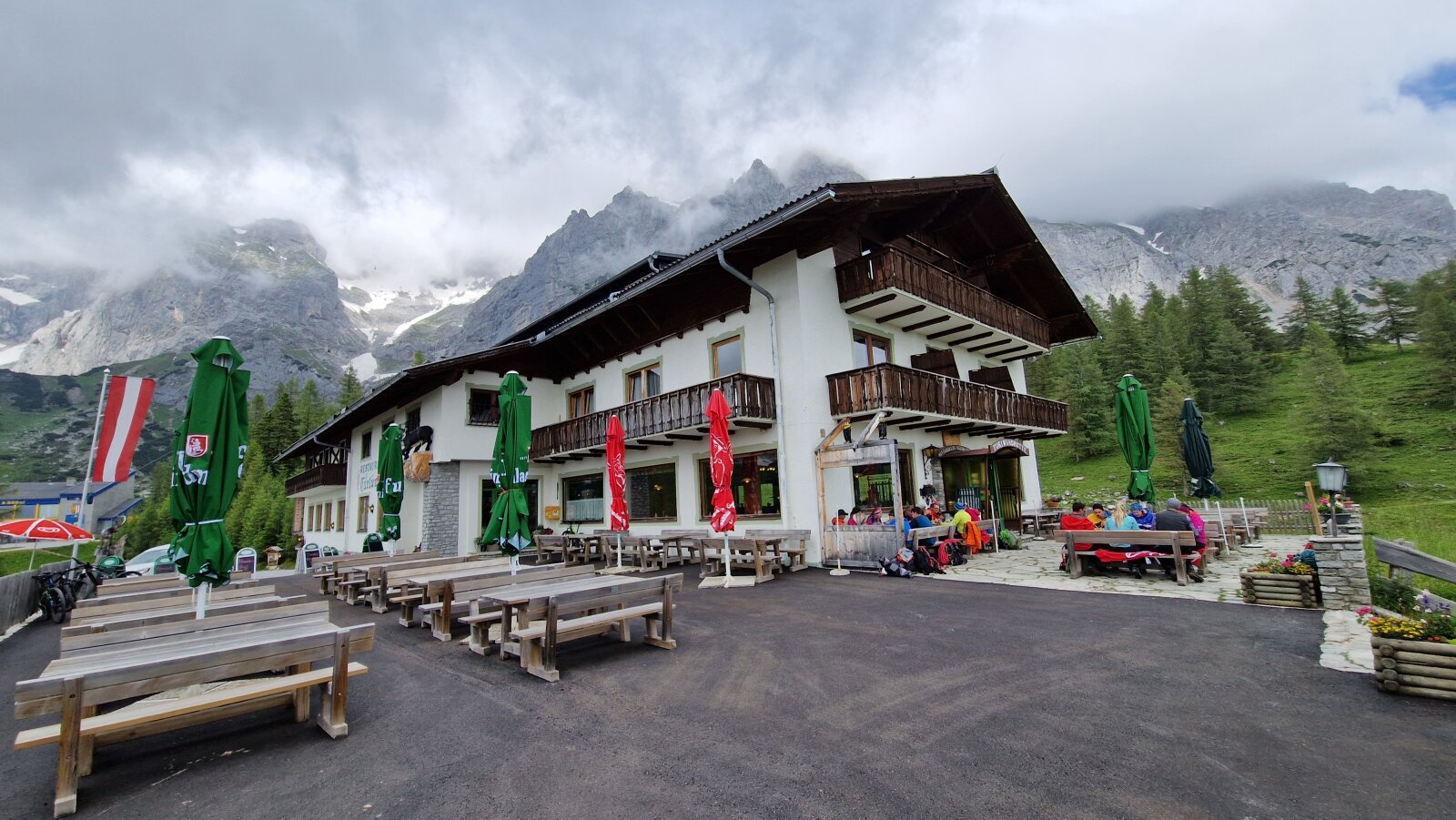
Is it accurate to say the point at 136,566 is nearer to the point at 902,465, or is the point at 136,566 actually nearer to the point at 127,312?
the point at 902,465

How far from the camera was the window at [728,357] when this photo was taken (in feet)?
48.9

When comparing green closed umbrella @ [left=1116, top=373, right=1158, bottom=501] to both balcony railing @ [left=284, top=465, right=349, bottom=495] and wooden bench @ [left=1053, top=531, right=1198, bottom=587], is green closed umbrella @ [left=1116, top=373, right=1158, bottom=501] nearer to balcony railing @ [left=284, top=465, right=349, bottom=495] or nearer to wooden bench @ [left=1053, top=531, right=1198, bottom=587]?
wooden bench @ [left=1053, top=531, right=1198, bottom=587]

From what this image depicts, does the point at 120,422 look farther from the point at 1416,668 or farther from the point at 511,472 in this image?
the point at 1416,668

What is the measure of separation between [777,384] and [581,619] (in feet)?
28.7

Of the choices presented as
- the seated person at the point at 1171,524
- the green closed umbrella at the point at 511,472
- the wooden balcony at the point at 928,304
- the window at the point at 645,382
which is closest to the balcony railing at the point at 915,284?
the wooden balcony at the point at 928,304

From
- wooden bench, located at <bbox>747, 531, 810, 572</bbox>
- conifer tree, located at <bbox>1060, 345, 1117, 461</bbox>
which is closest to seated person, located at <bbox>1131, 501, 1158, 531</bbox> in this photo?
wooden bench, located at <bbox>747, 531, 810, 572</bbox>

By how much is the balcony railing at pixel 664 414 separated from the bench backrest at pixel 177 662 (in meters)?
9.48

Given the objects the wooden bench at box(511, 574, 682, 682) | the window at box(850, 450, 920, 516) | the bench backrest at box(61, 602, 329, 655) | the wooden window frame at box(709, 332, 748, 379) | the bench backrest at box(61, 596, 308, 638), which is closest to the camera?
the bench backrest at box(61, 602, 329, 655)

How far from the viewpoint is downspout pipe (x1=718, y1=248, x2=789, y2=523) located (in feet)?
43.7

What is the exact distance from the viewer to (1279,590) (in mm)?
6953

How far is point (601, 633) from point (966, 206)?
1474 cm

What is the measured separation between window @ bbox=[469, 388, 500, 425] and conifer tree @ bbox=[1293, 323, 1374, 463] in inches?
1326

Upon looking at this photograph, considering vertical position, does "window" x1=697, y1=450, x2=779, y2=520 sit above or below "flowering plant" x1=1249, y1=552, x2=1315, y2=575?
above

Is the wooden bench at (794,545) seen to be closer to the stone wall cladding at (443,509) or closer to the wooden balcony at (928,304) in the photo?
the wooden balcony at (928,304)
